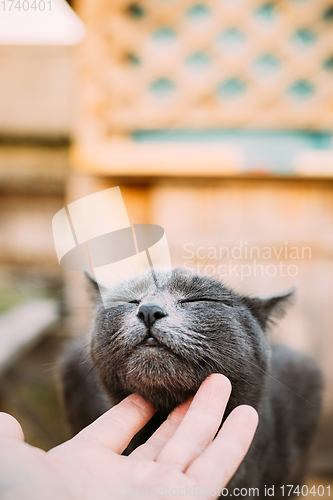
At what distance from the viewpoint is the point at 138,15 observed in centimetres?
59

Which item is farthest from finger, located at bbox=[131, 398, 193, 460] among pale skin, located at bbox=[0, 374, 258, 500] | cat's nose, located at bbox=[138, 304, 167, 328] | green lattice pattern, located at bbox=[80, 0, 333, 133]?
green lattice pattern, located at bbox=[80, 0, 333, 133]

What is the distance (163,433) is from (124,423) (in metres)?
0.05

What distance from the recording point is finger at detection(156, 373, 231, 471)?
0.40 metres

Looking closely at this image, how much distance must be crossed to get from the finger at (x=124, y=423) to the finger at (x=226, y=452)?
95 mm

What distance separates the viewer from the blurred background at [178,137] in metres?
0.57

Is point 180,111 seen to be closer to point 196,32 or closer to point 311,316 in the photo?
point 196,32

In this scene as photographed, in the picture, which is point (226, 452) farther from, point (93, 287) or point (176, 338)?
point (93, 287)

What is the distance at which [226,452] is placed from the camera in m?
→ 0.38

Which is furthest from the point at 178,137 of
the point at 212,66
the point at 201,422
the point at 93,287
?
the point at 201,422

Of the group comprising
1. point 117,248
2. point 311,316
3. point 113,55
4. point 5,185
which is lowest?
point 311,316

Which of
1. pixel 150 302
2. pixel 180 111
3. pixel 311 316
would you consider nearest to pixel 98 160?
pixel 180 111

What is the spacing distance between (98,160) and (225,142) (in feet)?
0.75

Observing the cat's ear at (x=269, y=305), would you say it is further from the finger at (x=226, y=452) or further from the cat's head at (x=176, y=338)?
the finger at (x=226, y=452)

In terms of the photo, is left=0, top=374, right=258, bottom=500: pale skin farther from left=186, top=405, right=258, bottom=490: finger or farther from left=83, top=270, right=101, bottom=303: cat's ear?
left=83, top=270, right=101, bottom=303: cat's ear
